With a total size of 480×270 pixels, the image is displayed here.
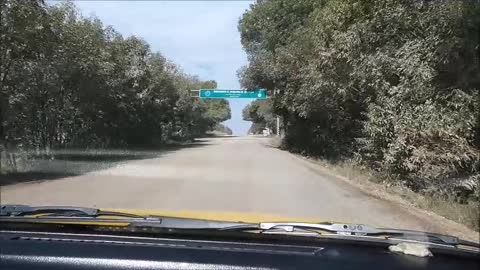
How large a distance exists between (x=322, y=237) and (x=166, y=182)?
14.6 meters

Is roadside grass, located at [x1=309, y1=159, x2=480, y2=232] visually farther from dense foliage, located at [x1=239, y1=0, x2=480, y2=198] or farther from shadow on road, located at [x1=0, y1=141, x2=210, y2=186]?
shadow on road, located at [x1=0, y1=141, x2=210, y2=186]

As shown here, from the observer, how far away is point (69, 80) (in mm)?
22234

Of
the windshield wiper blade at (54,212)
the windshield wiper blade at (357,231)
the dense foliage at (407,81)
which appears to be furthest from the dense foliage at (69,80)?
the windshield wiper blade at (357,231)

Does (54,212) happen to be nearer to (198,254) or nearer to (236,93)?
(198,254)

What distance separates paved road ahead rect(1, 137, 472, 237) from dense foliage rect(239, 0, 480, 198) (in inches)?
53.3

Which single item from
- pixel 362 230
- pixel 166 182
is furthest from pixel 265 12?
pixel 362 230

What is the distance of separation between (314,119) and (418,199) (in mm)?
18764

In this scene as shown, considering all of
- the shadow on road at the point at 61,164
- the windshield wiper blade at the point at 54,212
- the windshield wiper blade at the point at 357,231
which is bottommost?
the shadow on road at the point at 61,164

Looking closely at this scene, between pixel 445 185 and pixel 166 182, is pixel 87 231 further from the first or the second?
pixel 166 182

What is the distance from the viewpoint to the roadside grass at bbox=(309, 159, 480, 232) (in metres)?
10.8

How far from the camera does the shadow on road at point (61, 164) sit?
17.9m

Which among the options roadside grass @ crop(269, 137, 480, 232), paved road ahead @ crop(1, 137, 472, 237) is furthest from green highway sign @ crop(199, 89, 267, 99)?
paved road ahead @ crop(1, 137, 472, 237)

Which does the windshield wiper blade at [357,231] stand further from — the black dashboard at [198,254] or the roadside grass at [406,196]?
the roadside grass at [406,196]

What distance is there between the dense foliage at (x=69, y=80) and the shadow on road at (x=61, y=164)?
47cm
